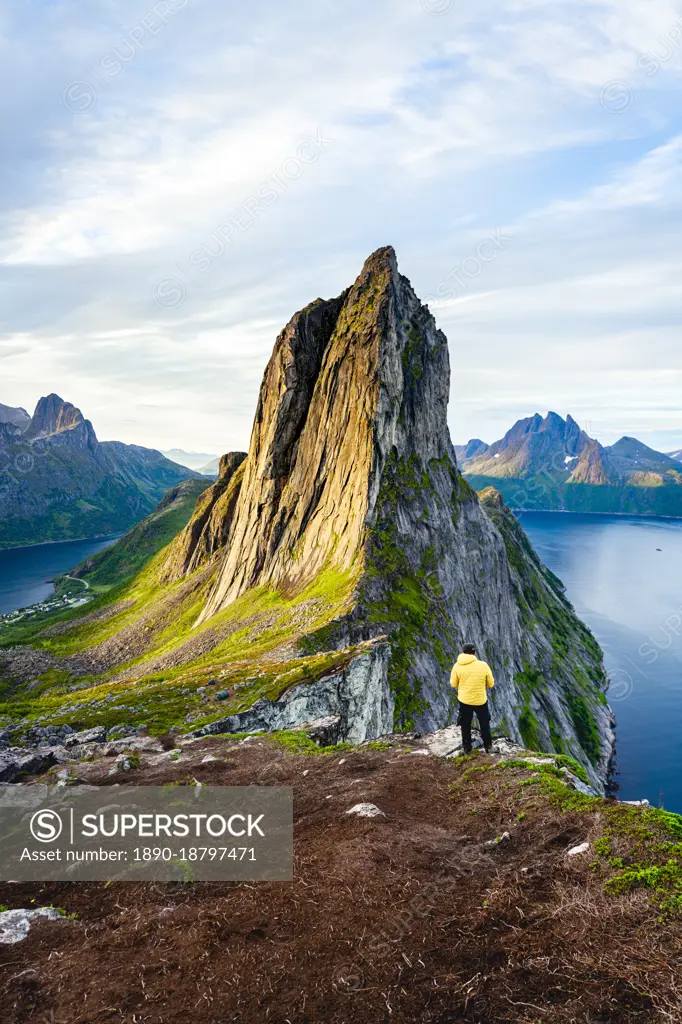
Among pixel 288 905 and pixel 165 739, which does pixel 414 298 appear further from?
pixel 288 905

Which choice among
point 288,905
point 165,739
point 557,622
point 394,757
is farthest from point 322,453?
point 557,622

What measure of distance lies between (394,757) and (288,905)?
9.79 meters

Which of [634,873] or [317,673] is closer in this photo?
[634,873]

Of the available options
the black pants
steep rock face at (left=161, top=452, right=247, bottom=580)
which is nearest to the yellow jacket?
the black pants

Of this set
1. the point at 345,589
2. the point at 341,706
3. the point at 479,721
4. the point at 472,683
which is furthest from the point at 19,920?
the point at 345,589

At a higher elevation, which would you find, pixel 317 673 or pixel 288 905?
pixel 288 905

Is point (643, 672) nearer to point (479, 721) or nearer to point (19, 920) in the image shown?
point (479, 721)

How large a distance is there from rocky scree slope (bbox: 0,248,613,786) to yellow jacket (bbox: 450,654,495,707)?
1518 centimetres

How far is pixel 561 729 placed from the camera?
79.9 m

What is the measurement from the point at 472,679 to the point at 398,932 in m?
9.53

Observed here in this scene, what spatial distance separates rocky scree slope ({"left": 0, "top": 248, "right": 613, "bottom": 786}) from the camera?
123 ft

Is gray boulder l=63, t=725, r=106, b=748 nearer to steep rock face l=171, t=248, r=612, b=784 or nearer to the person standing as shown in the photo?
steep rock face l=171, t=248, r=612, b=784

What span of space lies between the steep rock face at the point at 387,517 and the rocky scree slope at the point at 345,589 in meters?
0.23

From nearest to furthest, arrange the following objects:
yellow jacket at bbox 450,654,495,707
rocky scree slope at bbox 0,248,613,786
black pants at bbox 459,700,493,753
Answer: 1. yellow jacket at bbox 450,654,495,707
2. black pants at bbox 459,700,493,753
3. rocky scree slope at bbox 0,248,613,786
